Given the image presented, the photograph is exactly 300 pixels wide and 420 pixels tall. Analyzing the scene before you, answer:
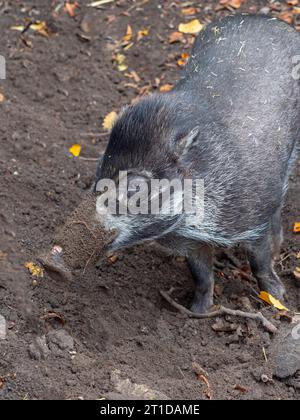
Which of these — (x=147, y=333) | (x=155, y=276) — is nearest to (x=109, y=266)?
(x=155, y=276)

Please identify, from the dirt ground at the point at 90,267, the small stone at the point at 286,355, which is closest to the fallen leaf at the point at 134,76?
the dirt ground at the point at 90,267

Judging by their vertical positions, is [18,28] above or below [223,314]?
above

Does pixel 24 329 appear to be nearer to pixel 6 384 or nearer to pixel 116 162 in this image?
pixel 6 384

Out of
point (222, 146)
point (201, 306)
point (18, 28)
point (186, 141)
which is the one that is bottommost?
point (201, 306)

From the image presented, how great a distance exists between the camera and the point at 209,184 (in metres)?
5.32

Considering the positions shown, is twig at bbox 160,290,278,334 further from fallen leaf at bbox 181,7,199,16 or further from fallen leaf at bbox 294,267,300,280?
fallen leaf at bbox 181,7,199,16

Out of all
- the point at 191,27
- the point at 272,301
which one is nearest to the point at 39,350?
the point at 272,301

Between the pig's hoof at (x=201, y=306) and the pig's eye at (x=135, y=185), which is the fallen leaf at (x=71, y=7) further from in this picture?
the pig's eye at (x=135, y=185)

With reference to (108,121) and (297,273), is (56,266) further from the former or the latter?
A: (108,121)

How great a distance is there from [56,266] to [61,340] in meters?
0.65

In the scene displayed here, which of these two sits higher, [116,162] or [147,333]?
[116,162]

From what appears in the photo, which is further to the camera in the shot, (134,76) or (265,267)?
(134,76)

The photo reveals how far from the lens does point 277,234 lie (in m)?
6.38
